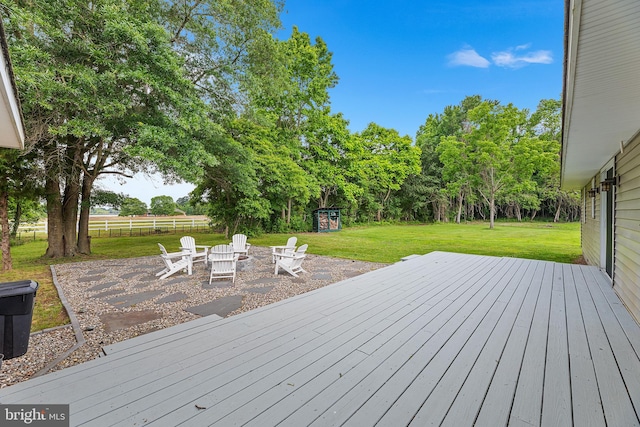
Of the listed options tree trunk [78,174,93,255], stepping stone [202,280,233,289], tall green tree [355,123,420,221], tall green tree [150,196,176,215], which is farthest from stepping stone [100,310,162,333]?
tall green tree [150,196,176,215]

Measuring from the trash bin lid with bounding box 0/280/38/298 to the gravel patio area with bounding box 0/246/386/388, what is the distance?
747 millimetres

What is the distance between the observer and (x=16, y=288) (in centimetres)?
213

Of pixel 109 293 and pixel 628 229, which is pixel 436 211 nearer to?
pixel 628 229

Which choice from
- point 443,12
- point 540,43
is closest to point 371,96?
point 443,12

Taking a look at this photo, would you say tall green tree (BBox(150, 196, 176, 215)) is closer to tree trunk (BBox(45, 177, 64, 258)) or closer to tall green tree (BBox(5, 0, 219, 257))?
tree trunk (BBox(45, 177, 64, 258))

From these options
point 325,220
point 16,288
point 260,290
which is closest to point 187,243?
point 260,290

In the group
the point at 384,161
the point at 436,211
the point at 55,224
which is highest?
the point at 384,161

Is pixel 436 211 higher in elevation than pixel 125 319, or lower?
higher

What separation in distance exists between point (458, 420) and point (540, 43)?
17945 mm

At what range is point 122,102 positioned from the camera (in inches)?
248

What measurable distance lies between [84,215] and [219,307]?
27.1ft

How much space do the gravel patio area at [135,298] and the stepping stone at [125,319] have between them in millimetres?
12

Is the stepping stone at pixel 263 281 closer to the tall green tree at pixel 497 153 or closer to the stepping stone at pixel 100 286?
the stepping stone at pixel 100 286

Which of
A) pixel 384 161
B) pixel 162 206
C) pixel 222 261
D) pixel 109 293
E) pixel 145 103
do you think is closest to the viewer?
pixel 109 293
